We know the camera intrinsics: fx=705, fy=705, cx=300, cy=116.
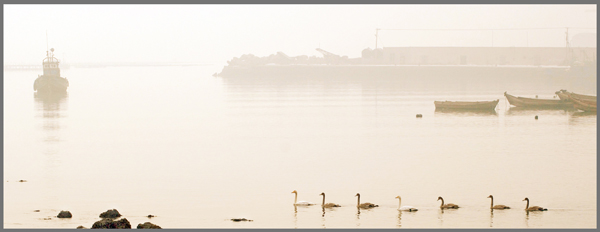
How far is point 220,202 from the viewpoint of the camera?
26016mm

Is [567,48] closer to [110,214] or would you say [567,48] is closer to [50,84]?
[50,84]

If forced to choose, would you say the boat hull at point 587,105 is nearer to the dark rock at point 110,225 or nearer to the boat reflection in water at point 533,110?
the boat reflection in water at point 533,110

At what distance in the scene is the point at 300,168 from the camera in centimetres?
3406

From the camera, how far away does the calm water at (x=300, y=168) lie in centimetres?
2377

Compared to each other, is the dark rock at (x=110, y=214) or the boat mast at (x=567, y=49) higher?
the boat mast at (x=567, y=49)

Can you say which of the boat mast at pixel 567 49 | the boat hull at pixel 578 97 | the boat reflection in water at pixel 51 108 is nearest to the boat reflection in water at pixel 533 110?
the boat hull at pixel 578 97

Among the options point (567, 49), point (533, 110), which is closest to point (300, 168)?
point (533, 110)

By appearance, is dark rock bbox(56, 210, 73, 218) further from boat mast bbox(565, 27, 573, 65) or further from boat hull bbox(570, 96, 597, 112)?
boat mast bbox(565, 27, 573, 65)

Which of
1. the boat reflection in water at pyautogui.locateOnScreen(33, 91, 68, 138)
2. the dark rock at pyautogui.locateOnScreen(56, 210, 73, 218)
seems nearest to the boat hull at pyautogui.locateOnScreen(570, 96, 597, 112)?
the boat reflection in water at pyautogui.locateOnScreen(33, 91, 68, 138)

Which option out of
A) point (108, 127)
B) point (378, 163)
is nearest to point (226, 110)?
point (108, 127)

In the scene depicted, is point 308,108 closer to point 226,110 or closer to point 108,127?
point 226,110

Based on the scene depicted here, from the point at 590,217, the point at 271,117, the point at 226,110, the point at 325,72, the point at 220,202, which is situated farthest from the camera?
the point at 325,72

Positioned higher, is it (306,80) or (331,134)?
(306,80)

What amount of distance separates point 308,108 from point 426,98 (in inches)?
886
